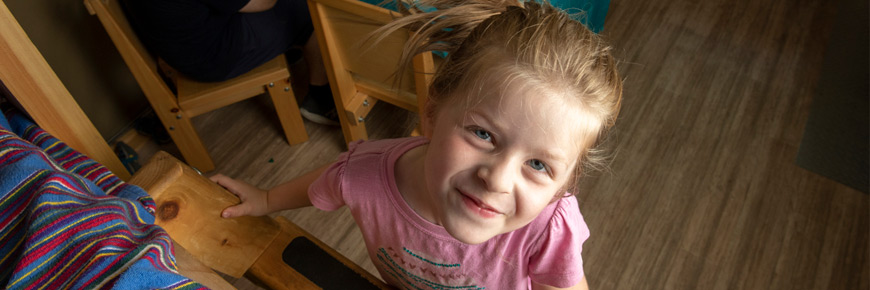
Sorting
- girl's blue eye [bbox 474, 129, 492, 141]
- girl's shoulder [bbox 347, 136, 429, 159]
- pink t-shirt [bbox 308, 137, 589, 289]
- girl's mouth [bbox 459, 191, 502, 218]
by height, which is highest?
girl's blue eye [bbox 474, 129, 492, 141]

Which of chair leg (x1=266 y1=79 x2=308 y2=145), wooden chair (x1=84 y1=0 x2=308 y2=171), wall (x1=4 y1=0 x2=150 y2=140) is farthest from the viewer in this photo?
chair leg (x1=266 y1=79 x2=308 y2=145)

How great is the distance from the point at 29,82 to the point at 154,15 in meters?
0.82

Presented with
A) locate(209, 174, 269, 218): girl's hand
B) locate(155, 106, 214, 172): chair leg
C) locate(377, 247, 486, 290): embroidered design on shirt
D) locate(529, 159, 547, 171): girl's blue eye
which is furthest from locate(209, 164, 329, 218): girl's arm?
locate(155, 106, 214, 172): chair leg

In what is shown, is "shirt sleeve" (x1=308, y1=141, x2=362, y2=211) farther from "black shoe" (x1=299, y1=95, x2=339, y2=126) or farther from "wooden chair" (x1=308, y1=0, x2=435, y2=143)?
"black shoe" (x1=299, y1=95, x2=339, y2=126)

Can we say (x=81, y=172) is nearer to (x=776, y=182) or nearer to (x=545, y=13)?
(x=545, y=13)

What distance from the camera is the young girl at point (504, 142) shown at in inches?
21.2

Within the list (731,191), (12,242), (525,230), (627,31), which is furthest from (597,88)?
(627,31)

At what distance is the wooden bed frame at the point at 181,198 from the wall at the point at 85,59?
96 cm

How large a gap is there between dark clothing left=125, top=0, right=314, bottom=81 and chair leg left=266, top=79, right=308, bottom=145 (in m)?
0.09

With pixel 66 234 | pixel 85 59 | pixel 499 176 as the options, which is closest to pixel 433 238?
pixel 499 176

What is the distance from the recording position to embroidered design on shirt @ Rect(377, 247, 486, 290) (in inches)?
30.8

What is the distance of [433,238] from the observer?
2.44ft

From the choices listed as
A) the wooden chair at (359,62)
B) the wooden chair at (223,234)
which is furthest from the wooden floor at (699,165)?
the wooden chair at (223,234)

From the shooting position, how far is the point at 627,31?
1962mm
